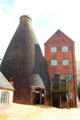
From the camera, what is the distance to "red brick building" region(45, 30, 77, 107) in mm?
27000

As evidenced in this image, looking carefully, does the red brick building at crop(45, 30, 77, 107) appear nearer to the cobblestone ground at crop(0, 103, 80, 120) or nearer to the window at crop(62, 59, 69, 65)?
the window at crop(62, 59, 69, 65)

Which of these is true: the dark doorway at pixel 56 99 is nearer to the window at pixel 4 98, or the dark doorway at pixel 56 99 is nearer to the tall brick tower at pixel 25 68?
the tall brick tower at pixel 25 68

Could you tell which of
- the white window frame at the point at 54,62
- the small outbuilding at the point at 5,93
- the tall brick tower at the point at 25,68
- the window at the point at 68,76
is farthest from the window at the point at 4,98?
the white window frame at the point at 54,62

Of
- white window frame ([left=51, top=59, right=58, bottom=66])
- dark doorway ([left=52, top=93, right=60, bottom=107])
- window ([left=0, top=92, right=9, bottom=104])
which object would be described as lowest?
dark doorway ([left=52, top=93, right=60, bottom=107])

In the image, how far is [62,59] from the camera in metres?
29.0

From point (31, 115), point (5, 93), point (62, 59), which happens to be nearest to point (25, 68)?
point (5, 93)

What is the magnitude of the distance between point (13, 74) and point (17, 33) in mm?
8667

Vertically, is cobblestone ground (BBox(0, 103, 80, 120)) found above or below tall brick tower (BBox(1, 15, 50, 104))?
below

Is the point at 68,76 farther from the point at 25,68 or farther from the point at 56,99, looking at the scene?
the point at 25,68

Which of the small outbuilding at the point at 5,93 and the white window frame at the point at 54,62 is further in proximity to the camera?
the white window frame at the point at 54,62

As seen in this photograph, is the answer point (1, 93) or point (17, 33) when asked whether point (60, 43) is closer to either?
point (17, 33)

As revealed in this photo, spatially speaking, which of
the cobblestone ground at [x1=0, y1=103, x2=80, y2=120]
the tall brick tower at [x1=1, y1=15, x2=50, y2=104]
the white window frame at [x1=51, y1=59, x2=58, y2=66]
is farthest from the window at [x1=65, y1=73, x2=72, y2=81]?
the cobblestone ground at [x1=0, y1=103, x2=80, y2=120]

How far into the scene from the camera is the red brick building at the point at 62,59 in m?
27.0

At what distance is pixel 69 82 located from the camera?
→ 27.3m
